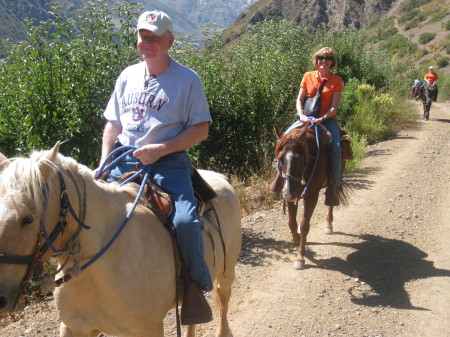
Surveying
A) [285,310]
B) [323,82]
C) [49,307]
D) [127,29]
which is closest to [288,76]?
[323,82]

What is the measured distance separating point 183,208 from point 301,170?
3.11 metres

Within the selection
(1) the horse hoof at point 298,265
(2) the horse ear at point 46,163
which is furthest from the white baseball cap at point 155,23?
(1) the horse hoof at point 298,265

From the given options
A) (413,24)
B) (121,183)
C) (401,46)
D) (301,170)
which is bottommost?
(301,170)

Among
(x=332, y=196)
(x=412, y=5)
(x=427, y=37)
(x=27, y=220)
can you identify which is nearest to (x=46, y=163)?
(x=27, y=220)

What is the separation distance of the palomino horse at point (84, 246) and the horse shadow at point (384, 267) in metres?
3.25

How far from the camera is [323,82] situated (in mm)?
6727

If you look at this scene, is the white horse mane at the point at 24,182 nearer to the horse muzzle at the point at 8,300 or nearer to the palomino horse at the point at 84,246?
the palomino horse at the point at 84,246

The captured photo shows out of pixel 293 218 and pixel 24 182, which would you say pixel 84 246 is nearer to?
pixel 24 182

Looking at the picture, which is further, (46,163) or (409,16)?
(409,16)

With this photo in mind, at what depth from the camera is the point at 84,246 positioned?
8.51ft

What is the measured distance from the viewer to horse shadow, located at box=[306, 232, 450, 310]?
5375 millimetres

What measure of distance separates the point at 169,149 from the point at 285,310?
9.56 ft

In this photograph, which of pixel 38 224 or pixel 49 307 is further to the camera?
pixel 49 307

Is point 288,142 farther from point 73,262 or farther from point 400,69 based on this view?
point 400,69
